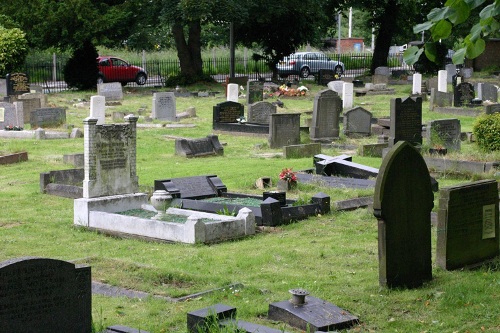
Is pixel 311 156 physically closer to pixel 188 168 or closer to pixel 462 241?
pixel 188 168

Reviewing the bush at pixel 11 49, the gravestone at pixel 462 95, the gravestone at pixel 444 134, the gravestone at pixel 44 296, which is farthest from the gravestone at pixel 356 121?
the bush at pixel 11 49

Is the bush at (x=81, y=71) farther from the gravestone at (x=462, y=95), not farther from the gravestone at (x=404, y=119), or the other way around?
the gravestone at (x=404, y=119)

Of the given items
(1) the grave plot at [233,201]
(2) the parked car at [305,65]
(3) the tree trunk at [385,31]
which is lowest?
(1) the grave plot at [233,201]

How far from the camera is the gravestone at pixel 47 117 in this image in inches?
1062

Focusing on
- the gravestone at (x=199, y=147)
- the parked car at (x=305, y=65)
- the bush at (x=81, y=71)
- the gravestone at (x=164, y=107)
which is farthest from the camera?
the parked car at (x=305, y=65)

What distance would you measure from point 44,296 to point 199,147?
1455cm

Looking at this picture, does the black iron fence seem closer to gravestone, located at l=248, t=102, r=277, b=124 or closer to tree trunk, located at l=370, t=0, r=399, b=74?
tree trunk, located at l=370, t=0, r=399, b=74

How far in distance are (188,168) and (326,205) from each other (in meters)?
5.69

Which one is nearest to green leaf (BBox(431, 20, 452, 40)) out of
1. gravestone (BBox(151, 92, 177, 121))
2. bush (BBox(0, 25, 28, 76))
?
gravestone (BBox(151, 92, 177, 121))

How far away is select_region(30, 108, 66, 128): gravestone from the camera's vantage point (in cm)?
2697

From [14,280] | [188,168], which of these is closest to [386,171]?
[14,280]

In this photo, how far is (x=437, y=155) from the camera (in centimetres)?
1941

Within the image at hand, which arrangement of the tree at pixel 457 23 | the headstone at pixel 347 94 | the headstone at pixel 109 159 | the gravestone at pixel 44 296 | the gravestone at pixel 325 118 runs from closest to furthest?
the tree at pixel 457 23 < the gravestone at pixel 44 296 < the headstone at pixel 109 159 < the gravestone at pixel 325 118 < the headstone at pixel 347 94

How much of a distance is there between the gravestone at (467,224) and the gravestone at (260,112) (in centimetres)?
1674
